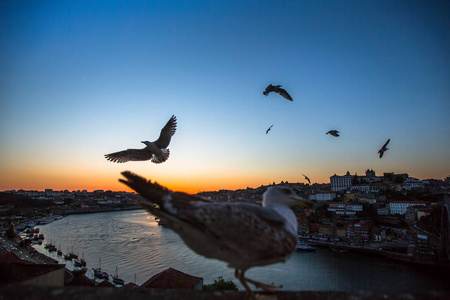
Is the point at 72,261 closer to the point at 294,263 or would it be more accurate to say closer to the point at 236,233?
the point at 294,263

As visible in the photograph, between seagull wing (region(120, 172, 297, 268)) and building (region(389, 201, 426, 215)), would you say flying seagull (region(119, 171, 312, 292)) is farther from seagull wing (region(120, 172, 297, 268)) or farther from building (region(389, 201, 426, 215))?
building (region(389, 201, 426, 215))

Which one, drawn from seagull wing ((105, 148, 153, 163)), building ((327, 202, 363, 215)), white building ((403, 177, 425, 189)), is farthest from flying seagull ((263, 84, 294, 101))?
white building ((403, 177, 425, 189))

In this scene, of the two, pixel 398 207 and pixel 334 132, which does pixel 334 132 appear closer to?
pixel 334 132

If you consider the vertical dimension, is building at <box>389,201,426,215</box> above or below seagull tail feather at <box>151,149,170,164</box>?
below

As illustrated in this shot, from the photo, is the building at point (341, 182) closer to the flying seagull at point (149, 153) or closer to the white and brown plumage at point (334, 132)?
the white and brown plumage at point (334, 132)

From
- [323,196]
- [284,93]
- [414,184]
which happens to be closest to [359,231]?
[323,196]

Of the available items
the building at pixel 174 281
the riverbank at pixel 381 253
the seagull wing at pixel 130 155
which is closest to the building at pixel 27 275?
the seagull wing at pixel 130 155
